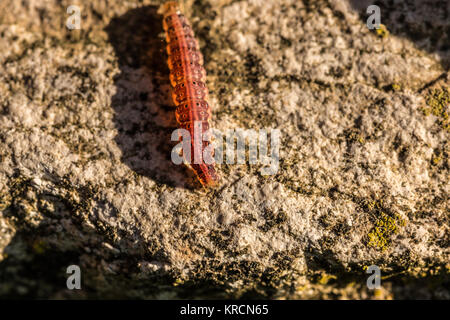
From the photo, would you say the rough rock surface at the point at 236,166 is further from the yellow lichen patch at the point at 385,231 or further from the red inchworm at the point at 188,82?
the red inchworm at the point at 188,82

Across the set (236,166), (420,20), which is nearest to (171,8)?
(236,166)

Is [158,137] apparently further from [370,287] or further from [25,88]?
[370,287]

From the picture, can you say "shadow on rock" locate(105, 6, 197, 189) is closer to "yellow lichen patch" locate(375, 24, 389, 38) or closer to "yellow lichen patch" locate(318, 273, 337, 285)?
"yellow lichen patch" locate(318, 273, 337, 285)

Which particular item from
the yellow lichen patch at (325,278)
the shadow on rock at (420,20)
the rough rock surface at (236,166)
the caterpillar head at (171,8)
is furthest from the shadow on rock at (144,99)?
the shadow on rock at (420,20)

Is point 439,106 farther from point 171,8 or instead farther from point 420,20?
point 171,8

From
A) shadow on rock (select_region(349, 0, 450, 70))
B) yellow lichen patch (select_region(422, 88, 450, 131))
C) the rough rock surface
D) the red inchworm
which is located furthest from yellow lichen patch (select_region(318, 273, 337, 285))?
shadow on rock (select_region(349, 0, 450, 70))

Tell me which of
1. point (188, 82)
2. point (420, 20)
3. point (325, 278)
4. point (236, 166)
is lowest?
point (325, 278)
